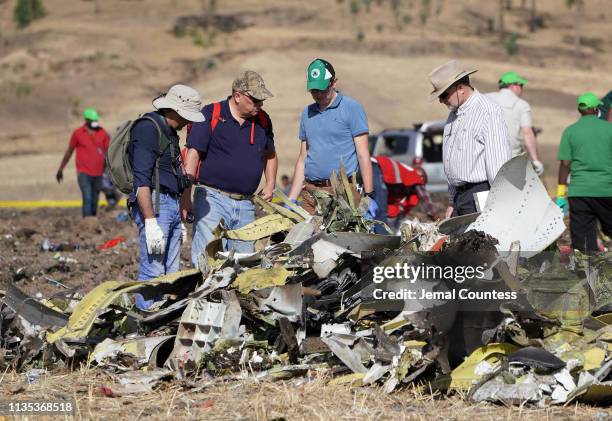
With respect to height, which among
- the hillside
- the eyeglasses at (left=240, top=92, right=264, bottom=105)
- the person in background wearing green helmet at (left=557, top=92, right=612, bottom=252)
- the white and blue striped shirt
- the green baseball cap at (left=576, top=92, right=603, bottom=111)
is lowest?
the hillside

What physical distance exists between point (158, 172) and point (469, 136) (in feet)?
6.91

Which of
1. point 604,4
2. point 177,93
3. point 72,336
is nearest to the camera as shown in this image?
point 72,336

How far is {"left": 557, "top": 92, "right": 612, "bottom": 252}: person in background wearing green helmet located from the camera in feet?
30.7

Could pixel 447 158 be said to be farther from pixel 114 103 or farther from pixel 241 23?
pixel 241 23

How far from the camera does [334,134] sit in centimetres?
812

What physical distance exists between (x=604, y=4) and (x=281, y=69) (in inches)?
1838

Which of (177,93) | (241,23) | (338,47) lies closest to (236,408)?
(177,93)

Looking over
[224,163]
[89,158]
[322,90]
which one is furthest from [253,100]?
[89,158]

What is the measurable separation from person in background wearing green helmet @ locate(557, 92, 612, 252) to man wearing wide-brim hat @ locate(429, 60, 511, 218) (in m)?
2.42

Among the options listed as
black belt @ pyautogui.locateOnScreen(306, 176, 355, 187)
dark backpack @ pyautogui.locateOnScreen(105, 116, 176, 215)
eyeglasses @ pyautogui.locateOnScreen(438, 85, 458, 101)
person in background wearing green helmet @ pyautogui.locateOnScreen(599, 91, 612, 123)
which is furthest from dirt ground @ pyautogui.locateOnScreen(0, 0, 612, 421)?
person in background wearing green helmet @ pyautogui.locateOnScreen(599, 91, 612, 123)

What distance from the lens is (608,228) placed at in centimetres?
954

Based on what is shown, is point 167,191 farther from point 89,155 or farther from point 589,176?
point 89,155

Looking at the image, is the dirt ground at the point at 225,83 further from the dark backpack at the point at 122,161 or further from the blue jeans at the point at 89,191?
the dark backpack at the point at 122,161

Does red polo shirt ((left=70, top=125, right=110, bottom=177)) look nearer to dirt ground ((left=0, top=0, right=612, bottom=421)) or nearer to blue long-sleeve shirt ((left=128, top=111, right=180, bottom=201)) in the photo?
dirt ground ((left=0, top=0, right=612, bottom=421))
